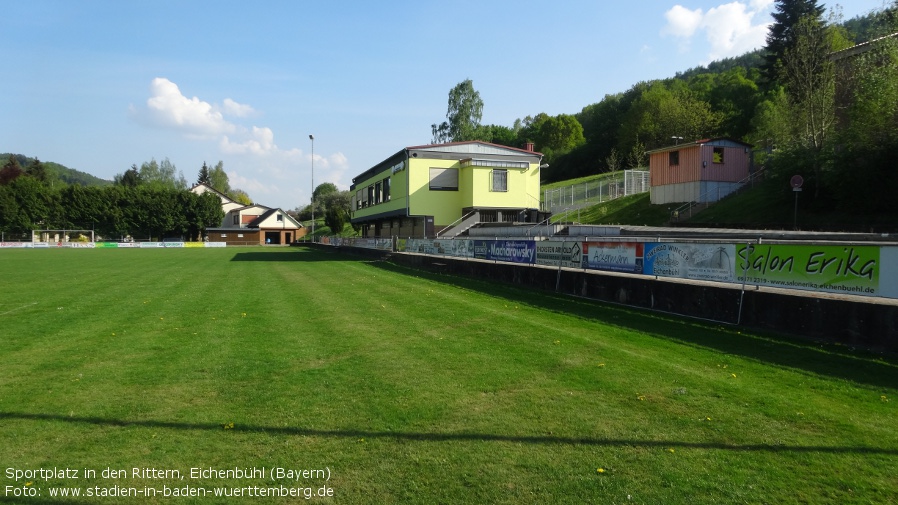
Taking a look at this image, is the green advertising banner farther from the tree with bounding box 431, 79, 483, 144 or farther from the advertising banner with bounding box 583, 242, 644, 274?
the tree with bounding box 431, 79, 483, 144

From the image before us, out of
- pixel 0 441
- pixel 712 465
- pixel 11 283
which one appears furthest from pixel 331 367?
pixel 11 283

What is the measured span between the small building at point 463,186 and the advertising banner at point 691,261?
27103 millimetres

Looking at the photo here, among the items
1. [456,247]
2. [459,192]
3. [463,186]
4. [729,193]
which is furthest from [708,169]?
[456,247]

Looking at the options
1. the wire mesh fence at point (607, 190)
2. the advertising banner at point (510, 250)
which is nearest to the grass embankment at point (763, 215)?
the wire mesh fence at point (607, 190)

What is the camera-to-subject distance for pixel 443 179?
4234 centimetres

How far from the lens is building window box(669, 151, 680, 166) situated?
45750mm

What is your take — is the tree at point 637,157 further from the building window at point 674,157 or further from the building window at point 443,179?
the building window at point 443,179

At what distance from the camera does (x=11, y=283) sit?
70.9 feet

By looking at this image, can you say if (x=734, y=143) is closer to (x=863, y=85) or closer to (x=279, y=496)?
(x=863, y=85)

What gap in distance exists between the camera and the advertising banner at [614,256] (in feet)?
49.2

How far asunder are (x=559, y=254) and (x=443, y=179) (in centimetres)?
2465

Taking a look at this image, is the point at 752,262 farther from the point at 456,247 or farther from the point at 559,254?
the point at 456,247

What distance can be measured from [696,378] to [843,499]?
3319mm

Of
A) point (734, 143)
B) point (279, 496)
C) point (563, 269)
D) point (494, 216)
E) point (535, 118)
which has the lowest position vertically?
point (279, 496)
